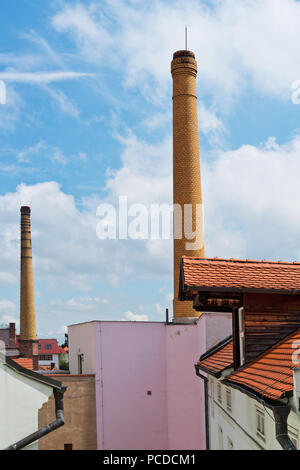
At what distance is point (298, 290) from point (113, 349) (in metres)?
17.9

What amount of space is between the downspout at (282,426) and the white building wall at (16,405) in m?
6.87

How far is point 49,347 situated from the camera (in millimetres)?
81000

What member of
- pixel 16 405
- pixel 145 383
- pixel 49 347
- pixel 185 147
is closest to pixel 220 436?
pixel 16 405

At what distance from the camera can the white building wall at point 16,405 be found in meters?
11.0

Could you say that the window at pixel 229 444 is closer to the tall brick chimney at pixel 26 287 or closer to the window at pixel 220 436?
the window at pixel 220 436

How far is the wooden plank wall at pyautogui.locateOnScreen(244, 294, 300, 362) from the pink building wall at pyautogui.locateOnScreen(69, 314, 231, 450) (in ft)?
49.4

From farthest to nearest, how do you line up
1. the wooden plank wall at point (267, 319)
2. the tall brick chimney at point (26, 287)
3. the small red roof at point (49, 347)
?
the small red roof at point (49, 347) → the tall brick chimney at point (26, 287) → the wooden plank wall at point (267, 319)

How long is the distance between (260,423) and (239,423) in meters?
2.00

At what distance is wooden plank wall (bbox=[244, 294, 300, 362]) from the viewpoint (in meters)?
10.6

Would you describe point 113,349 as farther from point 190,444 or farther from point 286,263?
point 286,263

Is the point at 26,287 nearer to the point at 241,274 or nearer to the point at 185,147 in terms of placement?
the point at 185,147

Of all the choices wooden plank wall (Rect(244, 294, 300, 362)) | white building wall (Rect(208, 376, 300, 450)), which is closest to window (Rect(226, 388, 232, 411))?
white building wall (Rect(208, 376, 300, 450))

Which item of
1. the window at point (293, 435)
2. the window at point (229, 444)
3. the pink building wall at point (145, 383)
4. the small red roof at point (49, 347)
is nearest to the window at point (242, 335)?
the window at point (229, 444)

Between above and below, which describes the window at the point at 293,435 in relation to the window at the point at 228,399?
above
